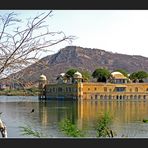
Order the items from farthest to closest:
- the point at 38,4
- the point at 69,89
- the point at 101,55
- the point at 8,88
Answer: the point at 101,55 < the point at 69,89 < the point at 8,88 < the point at 38,4

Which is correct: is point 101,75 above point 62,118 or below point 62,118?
above

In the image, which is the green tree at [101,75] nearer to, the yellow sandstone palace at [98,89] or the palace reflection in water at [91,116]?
the yellow sandstone palace at [98,89]

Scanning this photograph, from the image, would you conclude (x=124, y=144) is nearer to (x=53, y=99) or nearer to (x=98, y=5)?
(x=98, y=5)

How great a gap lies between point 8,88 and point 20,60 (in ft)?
1.04

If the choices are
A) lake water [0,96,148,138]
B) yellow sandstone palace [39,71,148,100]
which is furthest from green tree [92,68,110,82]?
lake water [0,96,148,138]

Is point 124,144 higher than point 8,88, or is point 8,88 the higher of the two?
point 8,88

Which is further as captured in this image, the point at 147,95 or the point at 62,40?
the point at 147,95

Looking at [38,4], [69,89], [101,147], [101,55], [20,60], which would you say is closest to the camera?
[101,147]

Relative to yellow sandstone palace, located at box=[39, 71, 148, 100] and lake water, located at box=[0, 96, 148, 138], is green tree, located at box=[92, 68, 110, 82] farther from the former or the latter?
lake water, located at box=[0, 96, 148, 138]

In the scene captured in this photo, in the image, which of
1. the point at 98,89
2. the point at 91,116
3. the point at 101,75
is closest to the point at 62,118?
the point at 91,116

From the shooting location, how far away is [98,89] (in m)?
53.2

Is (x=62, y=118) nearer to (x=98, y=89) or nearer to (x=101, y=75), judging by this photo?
(x=98, y=89)

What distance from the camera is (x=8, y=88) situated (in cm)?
251

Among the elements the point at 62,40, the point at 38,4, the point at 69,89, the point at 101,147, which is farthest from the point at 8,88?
the point at 69,89
